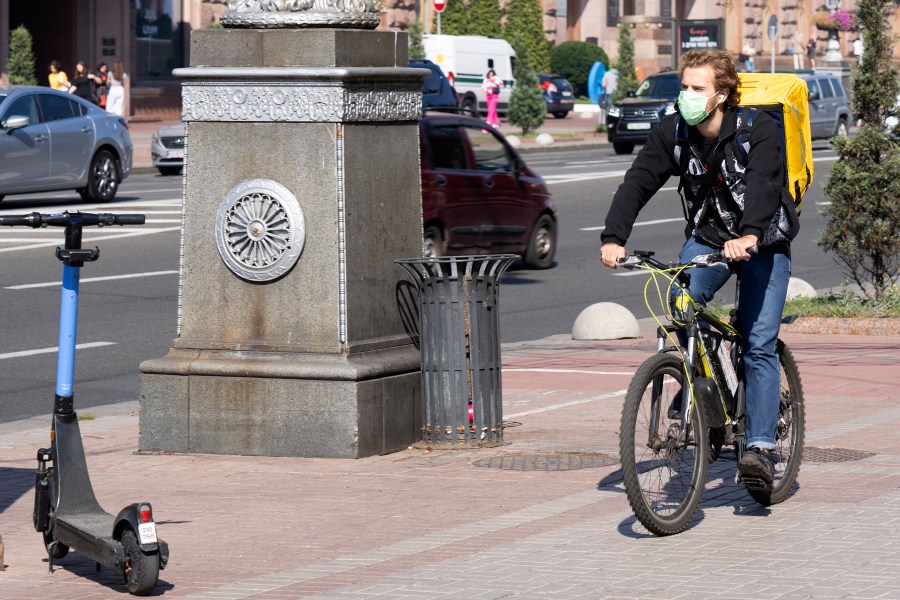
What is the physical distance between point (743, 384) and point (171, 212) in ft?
55.4

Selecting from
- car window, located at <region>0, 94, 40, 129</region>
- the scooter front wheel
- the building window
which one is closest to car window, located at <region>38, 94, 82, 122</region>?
car window, located at <region>0, 94, 40, 129</region>

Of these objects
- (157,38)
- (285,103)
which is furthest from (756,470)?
(157,38)

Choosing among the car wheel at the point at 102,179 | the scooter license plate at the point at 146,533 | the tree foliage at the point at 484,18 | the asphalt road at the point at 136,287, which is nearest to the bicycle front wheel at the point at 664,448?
the scooter license plate at the point at 146,533

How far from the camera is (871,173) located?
13.1 meters

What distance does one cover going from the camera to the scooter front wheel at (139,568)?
5480 mm

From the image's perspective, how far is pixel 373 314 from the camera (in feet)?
27.8

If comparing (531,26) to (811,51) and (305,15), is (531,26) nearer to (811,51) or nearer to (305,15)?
(811,51)

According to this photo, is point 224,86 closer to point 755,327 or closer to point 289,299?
point 289,299

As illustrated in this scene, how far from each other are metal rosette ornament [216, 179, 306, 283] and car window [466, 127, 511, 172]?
8.80 metres

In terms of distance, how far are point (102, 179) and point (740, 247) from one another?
746 inches

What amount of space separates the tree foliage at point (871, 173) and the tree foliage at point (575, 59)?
190 ft

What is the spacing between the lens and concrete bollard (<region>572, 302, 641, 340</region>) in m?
13.1

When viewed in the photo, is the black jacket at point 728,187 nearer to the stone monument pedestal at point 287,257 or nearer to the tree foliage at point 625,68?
the stone monument pedestal at point 287,257

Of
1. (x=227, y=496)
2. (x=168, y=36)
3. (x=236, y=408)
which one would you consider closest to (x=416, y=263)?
(x=236, y=408)
